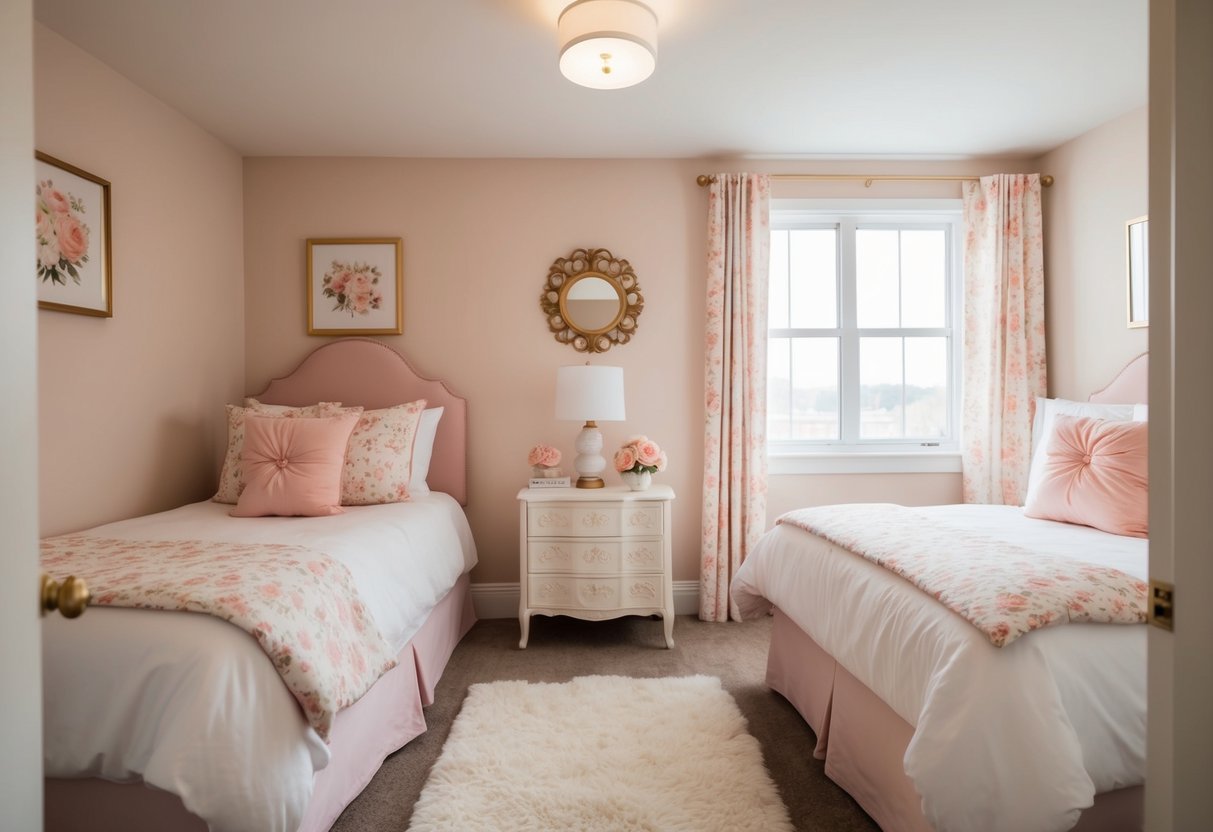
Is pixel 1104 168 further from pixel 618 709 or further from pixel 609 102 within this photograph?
pixel 618 709

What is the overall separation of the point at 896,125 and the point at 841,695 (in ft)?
9.02

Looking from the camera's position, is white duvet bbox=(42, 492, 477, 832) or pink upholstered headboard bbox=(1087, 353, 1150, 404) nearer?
white duvet bbox=(42, 492, 477, 832)

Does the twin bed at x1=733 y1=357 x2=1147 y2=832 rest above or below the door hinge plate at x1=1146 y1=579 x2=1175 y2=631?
below

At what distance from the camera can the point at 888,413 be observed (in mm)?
3834

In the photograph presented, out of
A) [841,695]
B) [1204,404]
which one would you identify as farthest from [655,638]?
[1204,404]

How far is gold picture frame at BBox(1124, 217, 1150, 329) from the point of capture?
2.96 meters

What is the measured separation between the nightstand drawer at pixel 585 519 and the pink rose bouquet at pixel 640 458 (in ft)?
0.63

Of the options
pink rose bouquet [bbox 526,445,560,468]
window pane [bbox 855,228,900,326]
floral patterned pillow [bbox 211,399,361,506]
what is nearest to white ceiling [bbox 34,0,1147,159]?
window pane [bbox 855,228,900,326]

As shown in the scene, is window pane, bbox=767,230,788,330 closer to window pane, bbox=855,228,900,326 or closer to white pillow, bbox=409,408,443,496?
window pane, bbox=855,228,900,326

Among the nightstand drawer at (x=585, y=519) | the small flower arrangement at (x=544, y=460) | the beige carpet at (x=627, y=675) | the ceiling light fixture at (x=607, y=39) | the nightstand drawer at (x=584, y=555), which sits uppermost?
the ceiling light fixture at (x=607, y=39)

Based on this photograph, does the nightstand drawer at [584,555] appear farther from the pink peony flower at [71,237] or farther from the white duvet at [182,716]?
the pink peony flower at [71,237]

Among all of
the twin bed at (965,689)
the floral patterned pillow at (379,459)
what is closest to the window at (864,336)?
the twin bed at (965,689)

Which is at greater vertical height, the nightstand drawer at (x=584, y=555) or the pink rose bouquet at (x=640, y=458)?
the pink rose bouquet at (x=640, y=458)

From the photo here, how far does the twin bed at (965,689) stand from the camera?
1.22 meters
